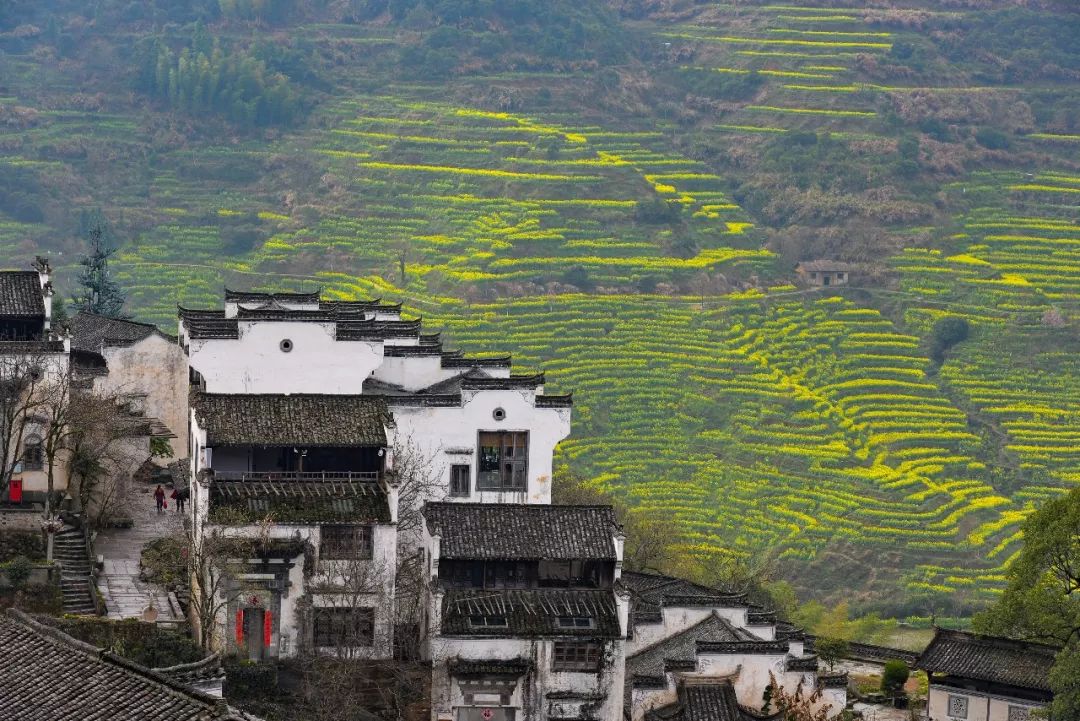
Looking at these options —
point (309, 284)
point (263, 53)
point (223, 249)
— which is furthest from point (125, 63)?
point (309, 284)

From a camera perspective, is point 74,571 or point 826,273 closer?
point 74,571

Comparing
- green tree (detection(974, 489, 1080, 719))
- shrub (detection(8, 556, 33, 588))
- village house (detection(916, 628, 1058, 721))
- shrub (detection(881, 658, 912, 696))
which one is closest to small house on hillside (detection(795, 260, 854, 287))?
shrub (detection(881, 658, 912, 696))

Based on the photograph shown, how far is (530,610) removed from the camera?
50.7 meters

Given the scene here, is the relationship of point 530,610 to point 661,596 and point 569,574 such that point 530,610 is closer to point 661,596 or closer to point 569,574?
point 569,574

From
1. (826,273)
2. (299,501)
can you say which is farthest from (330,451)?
(826,273)

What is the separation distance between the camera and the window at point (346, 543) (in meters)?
49.7

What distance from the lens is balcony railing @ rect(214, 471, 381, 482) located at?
5109cm

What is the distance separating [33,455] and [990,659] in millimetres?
23438

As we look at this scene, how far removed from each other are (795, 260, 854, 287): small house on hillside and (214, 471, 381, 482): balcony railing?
68753 mm

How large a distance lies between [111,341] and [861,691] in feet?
74.0

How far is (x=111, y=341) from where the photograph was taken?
207 feet

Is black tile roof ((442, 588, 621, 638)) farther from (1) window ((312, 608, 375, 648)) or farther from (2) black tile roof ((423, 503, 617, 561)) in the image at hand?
(1) window ((312, 608, 375, 648))

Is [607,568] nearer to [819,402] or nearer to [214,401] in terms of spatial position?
[214,401]

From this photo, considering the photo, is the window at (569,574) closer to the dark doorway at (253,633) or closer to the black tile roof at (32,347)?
the dark doorway at (253,633)
